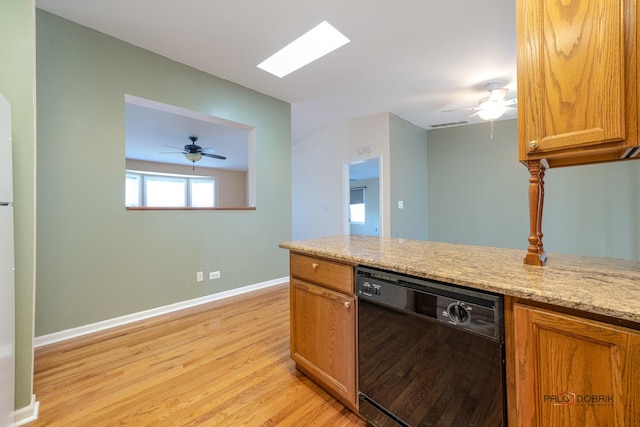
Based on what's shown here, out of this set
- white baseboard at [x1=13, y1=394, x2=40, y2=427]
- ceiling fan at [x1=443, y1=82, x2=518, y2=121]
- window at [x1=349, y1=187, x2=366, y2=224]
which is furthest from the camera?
window at [x1=349, y1=187, x2=366, y2=224]

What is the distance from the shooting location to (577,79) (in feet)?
3.00

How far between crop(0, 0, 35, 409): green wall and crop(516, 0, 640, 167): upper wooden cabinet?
2374 millimetres

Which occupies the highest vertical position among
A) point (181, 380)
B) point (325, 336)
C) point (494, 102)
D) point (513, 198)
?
point (494, 102)

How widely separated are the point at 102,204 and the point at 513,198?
5.68 metres

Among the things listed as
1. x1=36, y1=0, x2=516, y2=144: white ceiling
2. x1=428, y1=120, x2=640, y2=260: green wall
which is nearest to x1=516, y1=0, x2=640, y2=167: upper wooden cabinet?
x1=36, y1=0, x2=516, y2=144: white ceiling

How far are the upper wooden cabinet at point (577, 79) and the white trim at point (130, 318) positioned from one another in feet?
10.4

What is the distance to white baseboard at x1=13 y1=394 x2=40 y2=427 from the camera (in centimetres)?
130

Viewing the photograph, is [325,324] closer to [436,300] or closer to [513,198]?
[436,300]

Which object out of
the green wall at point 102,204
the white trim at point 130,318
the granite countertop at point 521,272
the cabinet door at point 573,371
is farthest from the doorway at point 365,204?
the cabinet door at point 573,371

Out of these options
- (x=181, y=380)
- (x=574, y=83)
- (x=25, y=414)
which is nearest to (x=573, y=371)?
(x=574, y=83)

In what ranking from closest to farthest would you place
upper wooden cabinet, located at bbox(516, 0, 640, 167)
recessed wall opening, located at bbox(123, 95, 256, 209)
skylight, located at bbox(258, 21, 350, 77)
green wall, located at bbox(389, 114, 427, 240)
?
upper wooden cabinet, located at bbox(516, 0, 640, 167), skylight, located at bbox(258, 21, 350, 77), recessed wall opening, located at bbox(123, 95, 256, 209), green wall, located at bbox(389, 114, 427, 240)

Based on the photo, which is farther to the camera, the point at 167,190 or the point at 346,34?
the point at 167,190

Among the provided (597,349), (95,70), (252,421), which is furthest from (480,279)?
(95,70)

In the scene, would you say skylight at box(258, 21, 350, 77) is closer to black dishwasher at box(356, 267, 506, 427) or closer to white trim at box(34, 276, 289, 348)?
black dishwasher at box(356, 267, 506, 427)
